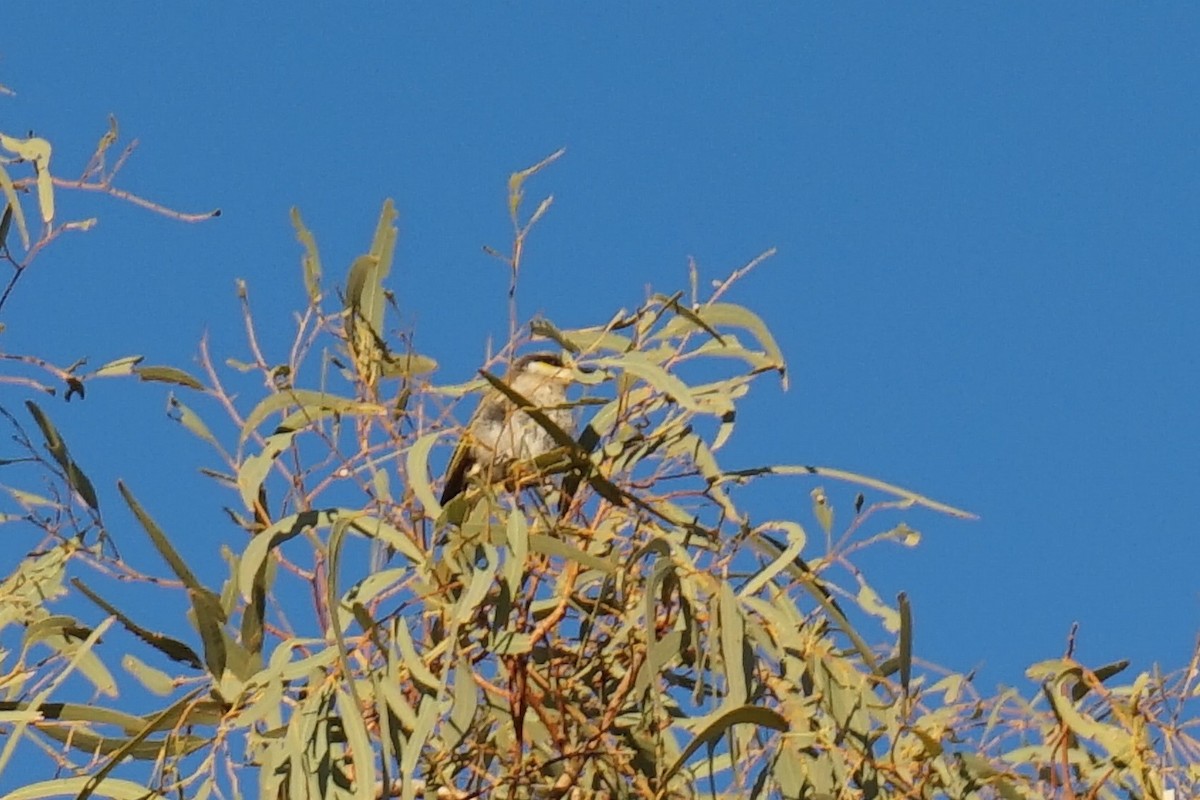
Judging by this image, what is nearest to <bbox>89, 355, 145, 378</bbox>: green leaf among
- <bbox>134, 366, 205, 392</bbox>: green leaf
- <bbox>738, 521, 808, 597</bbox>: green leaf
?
<bbox>134, 366, 205, 392</bbox>: green leaf

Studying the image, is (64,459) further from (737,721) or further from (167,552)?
(737,721)

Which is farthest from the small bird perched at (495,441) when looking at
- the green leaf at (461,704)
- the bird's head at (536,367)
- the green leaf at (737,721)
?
the green leaf at (737,721)

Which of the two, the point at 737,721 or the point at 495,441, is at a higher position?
the point at 495,441

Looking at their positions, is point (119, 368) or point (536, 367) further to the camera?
point (536, 367)

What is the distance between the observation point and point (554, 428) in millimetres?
2291

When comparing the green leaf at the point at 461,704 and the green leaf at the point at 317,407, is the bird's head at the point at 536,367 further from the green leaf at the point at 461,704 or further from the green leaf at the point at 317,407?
the green leaf at the point at 461,704

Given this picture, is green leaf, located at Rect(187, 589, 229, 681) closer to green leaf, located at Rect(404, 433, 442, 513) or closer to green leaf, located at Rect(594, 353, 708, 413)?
green leaf, located at Rect(404, 433, 442, 513)

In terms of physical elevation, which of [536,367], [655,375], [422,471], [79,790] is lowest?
[79,790]

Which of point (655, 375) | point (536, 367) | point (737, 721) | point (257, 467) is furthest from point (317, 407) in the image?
point (536, 367)

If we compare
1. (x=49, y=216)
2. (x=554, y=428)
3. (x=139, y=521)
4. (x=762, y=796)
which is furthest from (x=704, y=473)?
(x=49, y=216)

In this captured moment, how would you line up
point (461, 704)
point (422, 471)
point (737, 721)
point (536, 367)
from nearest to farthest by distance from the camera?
point (737, 721), point (461, 704), point (422, 471), point (536, 367)

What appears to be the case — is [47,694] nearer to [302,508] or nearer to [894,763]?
[302,508]

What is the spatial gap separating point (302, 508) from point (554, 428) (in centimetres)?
30

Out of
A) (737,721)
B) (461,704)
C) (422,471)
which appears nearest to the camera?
(737,721)
